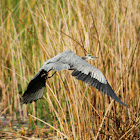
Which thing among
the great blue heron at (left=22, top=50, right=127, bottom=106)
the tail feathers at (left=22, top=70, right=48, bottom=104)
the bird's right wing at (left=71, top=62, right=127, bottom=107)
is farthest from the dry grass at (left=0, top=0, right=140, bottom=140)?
the bird's right wing at (left=71, top=62, right=127, bottom=107)

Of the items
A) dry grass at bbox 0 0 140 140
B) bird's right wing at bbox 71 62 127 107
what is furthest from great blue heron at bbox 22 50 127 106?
dry grass at bbox 0 0 140 140

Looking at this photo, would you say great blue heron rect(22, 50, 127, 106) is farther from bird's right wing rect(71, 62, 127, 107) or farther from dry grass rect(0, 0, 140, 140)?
dry grass rect(0, 0, 140, 140)

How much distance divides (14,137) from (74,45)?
4.44 feet

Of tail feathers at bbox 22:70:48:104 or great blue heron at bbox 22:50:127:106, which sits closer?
great blue heron at bbox 22:50:127:106

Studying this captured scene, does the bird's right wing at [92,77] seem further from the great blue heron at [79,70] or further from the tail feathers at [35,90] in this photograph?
the tail feathers at [35,90]

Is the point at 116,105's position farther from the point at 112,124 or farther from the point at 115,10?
the point at 115,10

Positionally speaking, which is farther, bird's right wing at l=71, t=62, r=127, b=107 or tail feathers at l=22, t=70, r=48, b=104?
tail feathers at l=22, t=70, r=48, b=104

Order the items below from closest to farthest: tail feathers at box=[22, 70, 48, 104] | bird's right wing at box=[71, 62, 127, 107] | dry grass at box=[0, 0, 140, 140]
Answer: bird's right wing at box=[71, 62, 127, 107], tail feathers at box=[22, 70, 48, 104], dry grass at box=[0, 0, 140, 140]

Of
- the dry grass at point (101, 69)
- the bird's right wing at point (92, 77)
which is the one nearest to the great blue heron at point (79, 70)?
the bird's right wing at point (92, 77)

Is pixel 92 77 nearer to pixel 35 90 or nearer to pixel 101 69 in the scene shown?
pixel 35 90

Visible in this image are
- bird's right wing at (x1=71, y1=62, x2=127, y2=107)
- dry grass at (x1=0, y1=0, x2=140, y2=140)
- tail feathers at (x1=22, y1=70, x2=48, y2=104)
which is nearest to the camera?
bird's right wing at (x1=71, y1=62, x2=127, y2=107)

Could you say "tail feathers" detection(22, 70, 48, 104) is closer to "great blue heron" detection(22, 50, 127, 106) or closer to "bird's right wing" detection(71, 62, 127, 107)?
"great blue heron" detection(22, 50, 127, 106)

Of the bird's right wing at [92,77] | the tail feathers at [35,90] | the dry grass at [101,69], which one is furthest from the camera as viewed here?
the dry grass at [101,69]

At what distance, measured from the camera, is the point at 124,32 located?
2.93m
